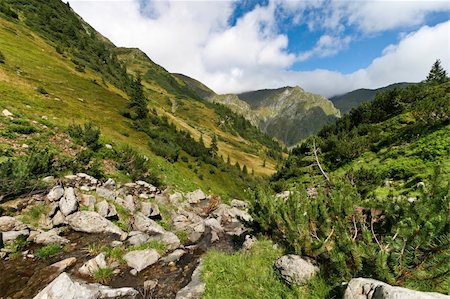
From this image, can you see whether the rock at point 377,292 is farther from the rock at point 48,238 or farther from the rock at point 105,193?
the rock at point 105,193

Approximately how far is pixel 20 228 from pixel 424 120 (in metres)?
29.6

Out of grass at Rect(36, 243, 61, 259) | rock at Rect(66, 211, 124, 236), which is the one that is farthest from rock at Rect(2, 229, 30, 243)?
rock at Rect(66, 211, 124, 236)

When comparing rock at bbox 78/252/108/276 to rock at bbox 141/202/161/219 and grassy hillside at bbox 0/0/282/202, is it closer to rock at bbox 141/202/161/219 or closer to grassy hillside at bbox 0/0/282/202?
rock at bbox 141/202/161/219

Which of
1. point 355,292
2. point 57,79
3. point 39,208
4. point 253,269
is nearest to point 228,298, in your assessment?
point 253,269

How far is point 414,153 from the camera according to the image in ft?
63.6

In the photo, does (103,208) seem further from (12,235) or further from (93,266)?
(93,266)

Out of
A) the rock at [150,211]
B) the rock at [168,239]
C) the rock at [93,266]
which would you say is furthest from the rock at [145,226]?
the rock at [93,266]

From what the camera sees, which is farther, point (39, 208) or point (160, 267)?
point (39, 208)

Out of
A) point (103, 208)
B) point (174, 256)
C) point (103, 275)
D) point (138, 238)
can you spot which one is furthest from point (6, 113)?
point (174, 256)

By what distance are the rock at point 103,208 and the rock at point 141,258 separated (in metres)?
5.64

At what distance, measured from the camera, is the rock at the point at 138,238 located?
15821 millimetres

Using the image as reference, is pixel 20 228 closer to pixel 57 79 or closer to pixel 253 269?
pixel 253 269

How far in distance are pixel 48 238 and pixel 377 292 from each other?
51.8ft

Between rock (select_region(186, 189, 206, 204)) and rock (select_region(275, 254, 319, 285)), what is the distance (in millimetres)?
24083
